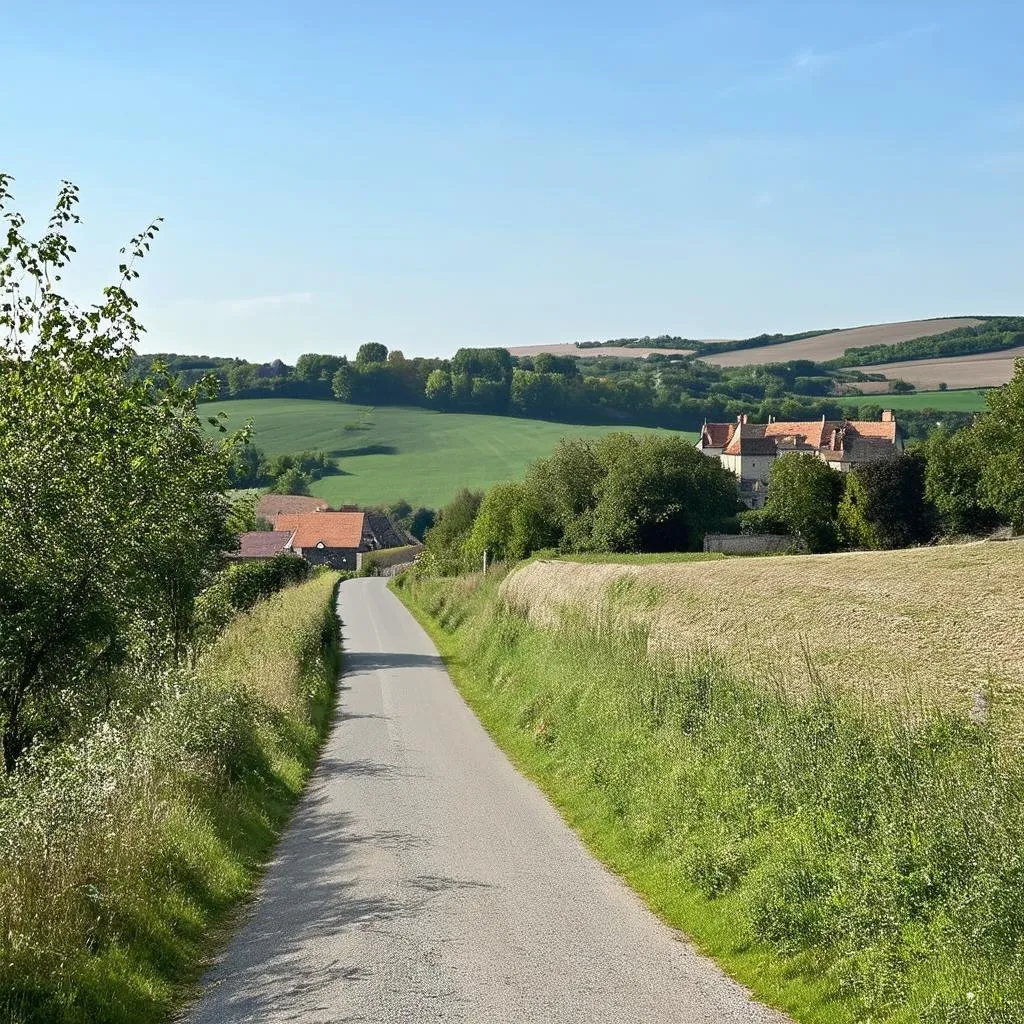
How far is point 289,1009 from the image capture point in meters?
8.22

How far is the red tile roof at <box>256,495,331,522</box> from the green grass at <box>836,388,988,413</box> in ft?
220

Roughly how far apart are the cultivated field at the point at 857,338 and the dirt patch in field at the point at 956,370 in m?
4.84

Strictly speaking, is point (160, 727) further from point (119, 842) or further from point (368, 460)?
point (368, 460)

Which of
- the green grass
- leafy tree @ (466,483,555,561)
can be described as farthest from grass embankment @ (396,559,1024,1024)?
the green grass

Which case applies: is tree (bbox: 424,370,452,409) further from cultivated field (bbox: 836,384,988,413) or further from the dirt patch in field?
the dirt patch in field

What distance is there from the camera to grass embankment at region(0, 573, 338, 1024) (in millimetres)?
8336

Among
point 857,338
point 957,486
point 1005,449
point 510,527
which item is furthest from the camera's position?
point 857,338

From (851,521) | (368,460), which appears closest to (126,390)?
(851,521)

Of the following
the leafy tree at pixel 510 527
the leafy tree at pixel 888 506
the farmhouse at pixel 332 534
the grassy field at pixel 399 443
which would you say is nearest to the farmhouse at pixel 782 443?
the grassy field at pixel 399 443

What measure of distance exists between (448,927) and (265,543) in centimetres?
10727

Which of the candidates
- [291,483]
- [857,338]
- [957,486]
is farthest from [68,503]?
[857,338]

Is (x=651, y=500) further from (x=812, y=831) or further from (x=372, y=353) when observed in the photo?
(x=372, y=353)

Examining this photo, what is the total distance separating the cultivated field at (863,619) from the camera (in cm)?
1339

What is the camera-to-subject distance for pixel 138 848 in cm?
1080
